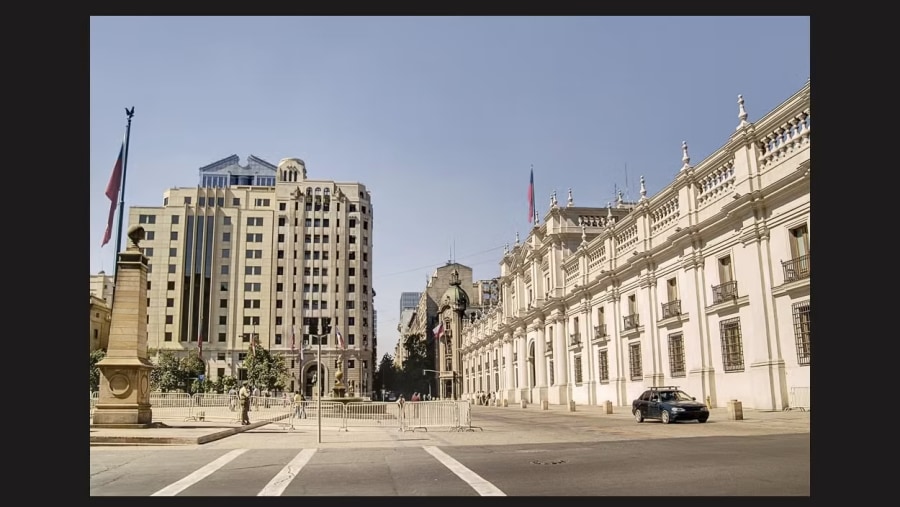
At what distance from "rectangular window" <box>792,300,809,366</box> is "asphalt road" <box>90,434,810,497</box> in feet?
26.3

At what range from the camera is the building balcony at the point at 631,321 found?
38.3 metres

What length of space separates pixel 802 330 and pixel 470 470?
17.4 metres

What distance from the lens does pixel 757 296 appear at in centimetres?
2600

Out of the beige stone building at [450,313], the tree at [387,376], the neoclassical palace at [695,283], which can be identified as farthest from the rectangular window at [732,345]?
the tree at [387,376]

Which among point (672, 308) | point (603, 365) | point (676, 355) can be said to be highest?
point (672, 308)

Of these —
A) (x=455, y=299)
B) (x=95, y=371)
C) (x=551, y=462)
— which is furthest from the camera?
(x=455, y=299)

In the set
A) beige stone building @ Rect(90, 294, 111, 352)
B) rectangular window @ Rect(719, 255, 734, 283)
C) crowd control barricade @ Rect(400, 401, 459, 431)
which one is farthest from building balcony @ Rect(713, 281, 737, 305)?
beige stone building @ Rect(90, 294, 111, 352)

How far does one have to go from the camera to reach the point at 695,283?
31594mm

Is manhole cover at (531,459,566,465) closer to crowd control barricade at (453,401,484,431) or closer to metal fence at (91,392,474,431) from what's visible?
metal fence at (91,392,474,431)

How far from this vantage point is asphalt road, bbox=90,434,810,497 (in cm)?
901

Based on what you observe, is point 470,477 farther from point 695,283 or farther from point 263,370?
point 263,370

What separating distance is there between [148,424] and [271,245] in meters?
86.1

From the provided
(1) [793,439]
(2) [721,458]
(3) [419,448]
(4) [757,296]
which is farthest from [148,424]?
(4) [757,296]

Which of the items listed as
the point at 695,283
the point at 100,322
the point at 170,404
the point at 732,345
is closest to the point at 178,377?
the point at 100,322
